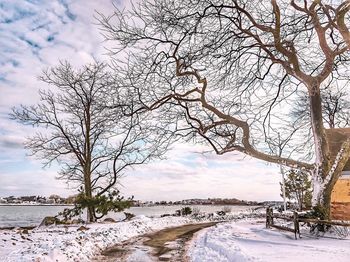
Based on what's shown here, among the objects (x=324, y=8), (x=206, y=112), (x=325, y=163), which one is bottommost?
(x=325, y=163)

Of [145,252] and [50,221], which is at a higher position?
[50,221]

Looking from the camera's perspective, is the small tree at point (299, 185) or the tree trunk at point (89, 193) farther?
the small tree at point (299, 185)

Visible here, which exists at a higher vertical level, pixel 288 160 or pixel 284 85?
pixel 284 85

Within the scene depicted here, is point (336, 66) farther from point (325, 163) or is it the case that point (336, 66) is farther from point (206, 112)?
point (206, 112)

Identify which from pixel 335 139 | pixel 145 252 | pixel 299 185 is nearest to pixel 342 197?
pixel 335 139

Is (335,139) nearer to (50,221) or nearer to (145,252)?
(145,252)

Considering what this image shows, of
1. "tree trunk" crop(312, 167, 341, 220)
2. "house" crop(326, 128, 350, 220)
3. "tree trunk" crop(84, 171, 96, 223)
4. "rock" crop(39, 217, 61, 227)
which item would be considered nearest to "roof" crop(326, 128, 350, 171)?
"house" crop(326, 128, 350, 220)

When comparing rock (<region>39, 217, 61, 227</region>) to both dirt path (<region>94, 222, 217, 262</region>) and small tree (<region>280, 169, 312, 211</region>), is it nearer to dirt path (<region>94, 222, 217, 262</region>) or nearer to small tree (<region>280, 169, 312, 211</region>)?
dirt path (<region>94, 222, 217, 262</region>)

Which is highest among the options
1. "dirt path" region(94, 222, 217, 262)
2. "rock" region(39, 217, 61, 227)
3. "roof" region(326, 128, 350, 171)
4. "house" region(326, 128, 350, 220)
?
"roof" region(326, 128, 350, 171)

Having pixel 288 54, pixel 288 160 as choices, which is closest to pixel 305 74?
pixel 288 54

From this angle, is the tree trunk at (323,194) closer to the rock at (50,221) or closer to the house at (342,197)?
the house at (342,197)

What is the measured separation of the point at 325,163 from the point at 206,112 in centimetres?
631

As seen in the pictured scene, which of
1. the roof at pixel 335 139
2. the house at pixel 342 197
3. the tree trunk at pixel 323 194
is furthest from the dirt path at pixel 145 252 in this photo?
the roof at pixel 335 139

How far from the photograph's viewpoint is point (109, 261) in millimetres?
10453
